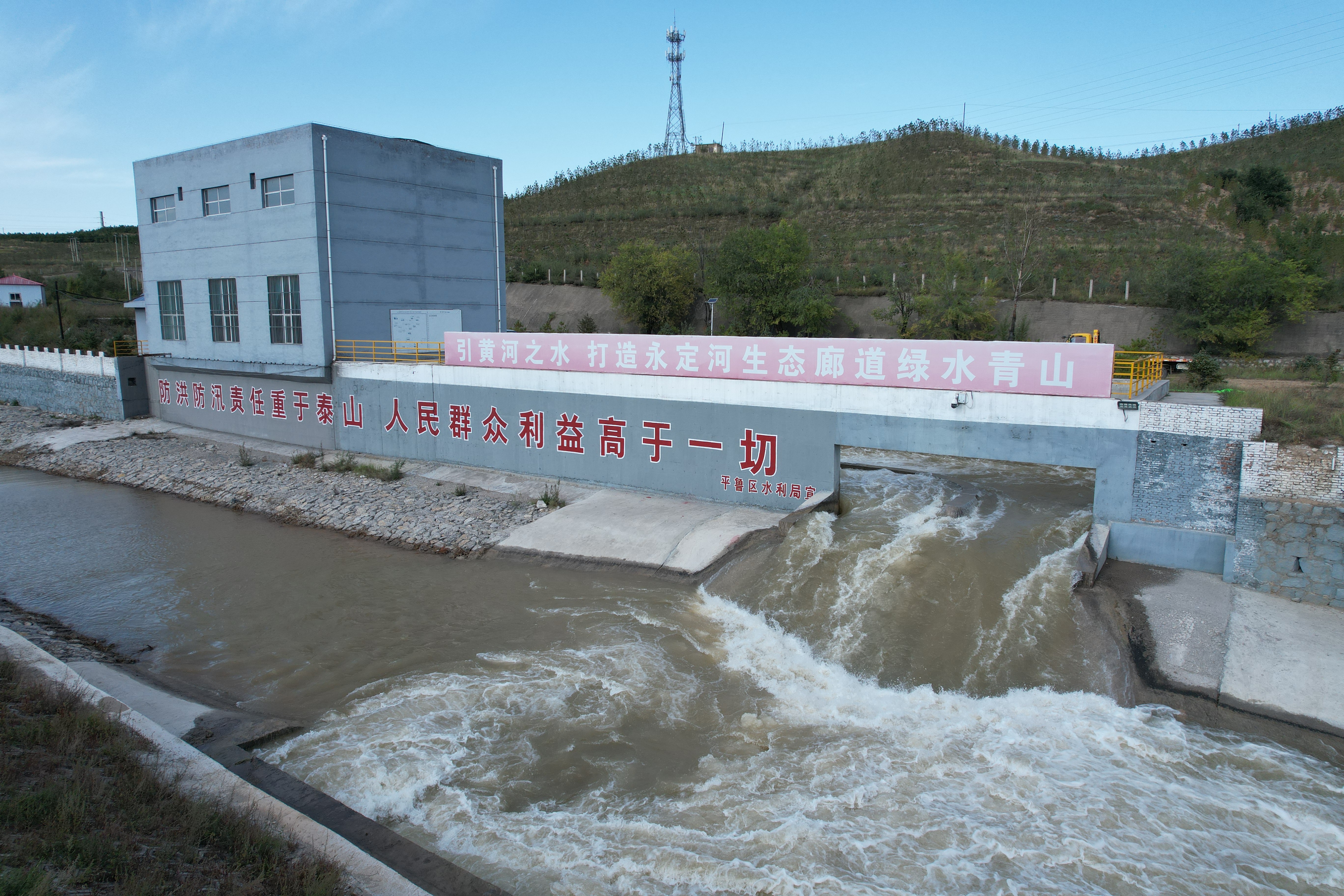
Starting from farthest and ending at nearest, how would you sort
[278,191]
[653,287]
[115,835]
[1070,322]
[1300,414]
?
[653,287]
[1070,322]
[278,191]
[1300,414]
[115,835]

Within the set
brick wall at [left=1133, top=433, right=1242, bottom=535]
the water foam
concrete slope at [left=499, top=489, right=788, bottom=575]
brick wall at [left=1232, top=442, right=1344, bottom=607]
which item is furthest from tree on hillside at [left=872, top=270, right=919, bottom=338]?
the water foam

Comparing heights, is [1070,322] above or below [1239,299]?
below

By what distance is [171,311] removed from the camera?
82.4 ft

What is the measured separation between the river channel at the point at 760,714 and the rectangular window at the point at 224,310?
33.9ft

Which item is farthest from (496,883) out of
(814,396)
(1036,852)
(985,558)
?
(814,396)

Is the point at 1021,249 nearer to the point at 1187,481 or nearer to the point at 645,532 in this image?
the point at 1187,481

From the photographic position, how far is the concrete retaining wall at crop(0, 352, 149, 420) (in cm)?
2620

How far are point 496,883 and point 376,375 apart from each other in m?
16.0

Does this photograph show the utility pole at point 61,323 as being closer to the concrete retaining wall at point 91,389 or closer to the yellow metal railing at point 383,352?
the concrete retaining wall at point 91,389

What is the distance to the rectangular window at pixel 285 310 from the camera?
67.9 ft

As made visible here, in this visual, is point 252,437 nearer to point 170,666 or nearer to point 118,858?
point 170,666

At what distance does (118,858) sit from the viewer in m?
5.21

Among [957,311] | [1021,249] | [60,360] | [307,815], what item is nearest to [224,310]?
[60,360]

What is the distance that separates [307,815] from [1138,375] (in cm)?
1297
